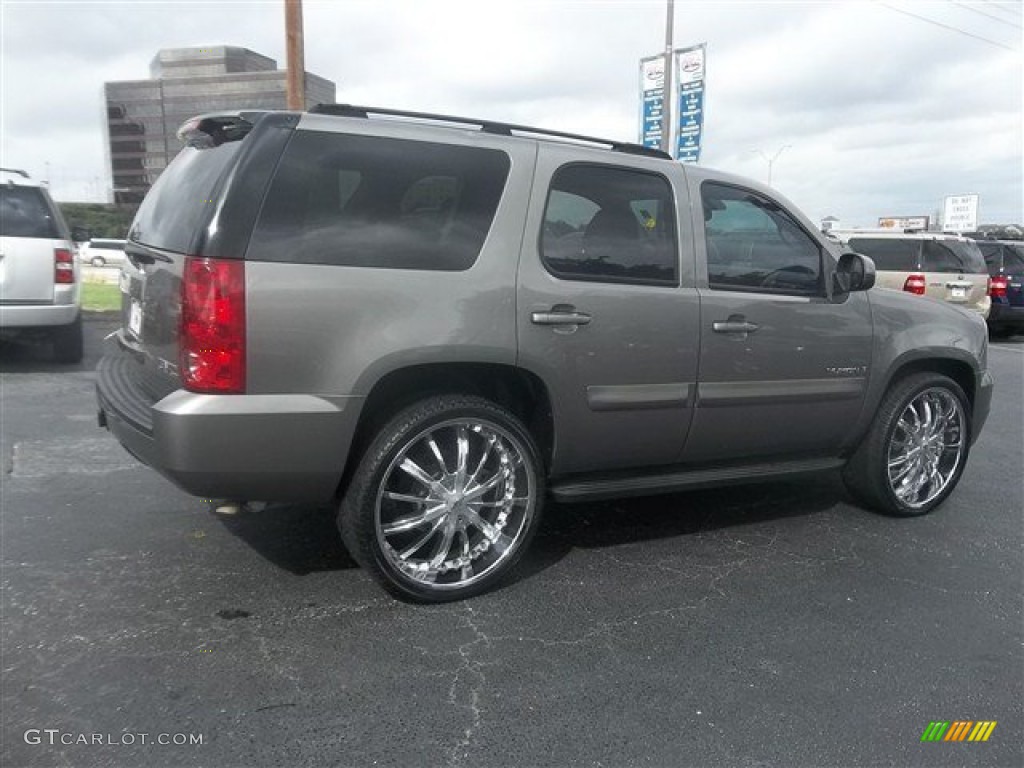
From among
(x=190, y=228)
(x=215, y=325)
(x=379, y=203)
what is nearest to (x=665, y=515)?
(x=379, y=203)

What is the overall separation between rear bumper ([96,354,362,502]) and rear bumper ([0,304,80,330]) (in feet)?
18.5

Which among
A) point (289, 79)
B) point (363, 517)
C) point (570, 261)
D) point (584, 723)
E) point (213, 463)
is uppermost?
point (289, 79)

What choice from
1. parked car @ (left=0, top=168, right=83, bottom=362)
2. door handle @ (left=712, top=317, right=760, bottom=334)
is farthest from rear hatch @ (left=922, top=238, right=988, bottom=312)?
parked car @ (left=0, top=168, right=83, bottom=362)

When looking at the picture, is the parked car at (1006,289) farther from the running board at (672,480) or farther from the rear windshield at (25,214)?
the rear windshield at (25,214)

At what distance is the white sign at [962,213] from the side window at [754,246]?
198ft

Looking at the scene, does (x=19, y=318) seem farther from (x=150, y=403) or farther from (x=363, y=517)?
(x=363, y=517)

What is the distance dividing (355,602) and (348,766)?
3.30 ft

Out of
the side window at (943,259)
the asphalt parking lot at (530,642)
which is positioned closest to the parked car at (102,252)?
the side window at (943,259)

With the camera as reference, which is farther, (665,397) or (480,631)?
(665,397)

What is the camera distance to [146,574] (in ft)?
11.3

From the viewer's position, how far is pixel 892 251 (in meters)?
14.2

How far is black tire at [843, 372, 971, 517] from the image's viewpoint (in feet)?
14.5

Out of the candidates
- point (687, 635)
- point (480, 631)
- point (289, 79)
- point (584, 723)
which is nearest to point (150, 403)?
point (480, 631)

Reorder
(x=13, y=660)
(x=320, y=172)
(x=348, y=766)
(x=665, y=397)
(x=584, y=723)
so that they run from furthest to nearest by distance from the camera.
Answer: (x=665, y=397) → (x=320, y=172) → (x=13, y=660) → (x=584, y=723) → (x=348, y=766)
